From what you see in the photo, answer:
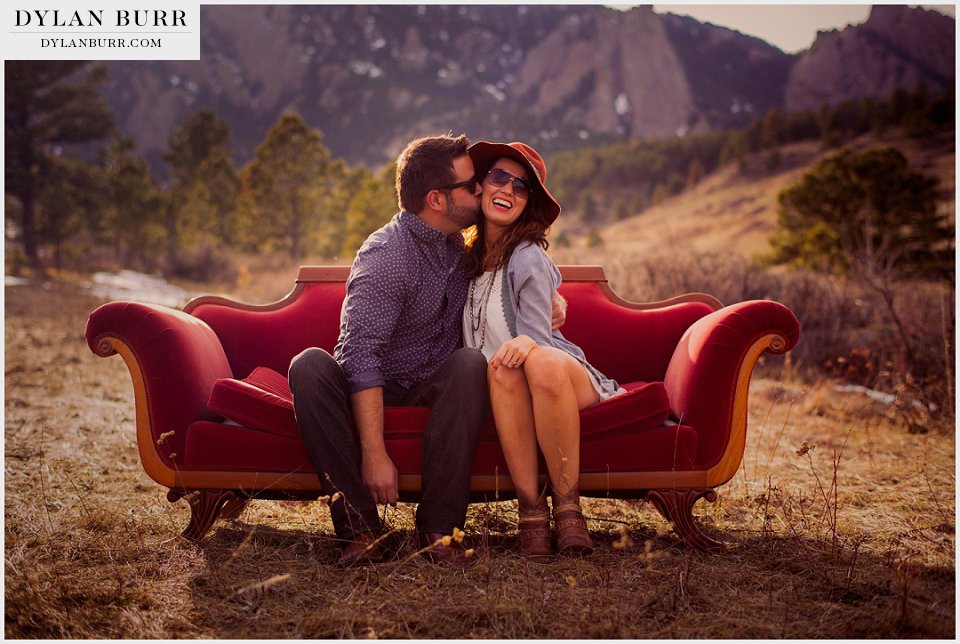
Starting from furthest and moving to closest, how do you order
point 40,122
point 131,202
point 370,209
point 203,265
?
point 131,202, point 203,265, point 40,122, point 370,209

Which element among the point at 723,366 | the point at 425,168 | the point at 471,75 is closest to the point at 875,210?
the point at 723,366

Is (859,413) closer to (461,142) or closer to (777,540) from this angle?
(777,540)

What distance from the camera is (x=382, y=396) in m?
2.66

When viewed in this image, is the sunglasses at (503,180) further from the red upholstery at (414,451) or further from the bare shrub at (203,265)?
the bare shrub at (203,265)

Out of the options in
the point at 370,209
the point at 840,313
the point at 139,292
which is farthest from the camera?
the point at 370,209

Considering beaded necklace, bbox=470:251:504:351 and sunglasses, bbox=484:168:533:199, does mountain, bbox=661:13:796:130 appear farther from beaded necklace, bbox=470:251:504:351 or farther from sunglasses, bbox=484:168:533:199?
beaded necklace, bbox=470:251:504:351

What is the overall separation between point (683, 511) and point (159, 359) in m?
2.16

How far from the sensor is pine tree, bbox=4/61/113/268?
74.4 ft

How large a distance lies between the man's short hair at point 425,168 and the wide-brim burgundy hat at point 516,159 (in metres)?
0.12

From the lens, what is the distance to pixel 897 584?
2.40 m

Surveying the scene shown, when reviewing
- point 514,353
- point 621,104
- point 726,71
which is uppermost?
point 726,71

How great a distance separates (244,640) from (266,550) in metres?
0.81

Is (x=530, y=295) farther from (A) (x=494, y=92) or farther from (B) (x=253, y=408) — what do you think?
(A) (x=494, y=92)

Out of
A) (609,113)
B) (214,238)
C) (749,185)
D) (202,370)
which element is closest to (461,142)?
(202,370)
